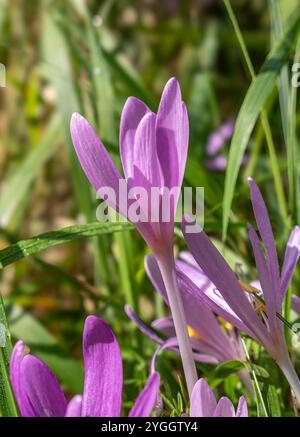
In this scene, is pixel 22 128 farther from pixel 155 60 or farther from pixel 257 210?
pixel 257 210

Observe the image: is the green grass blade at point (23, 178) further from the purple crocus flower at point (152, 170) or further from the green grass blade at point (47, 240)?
the purple crocus flower at point (152, 170)

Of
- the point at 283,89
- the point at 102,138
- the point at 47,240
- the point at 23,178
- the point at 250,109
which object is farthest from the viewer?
the point at 23,178

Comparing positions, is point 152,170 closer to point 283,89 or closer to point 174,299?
point 174,299

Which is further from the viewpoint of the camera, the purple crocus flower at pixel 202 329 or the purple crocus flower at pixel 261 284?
the purple crocus flower at pixel 202 329

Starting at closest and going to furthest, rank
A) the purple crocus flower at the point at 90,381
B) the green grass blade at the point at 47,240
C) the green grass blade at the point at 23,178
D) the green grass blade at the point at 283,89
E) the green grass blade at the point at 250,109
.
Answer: the purple crocus flower at the point at 90,381 < the green grass blade at the point at 47,240 < the green grass blade at the point at 250,109 < the green grass blade at the point at 283,89 < the green grass blade at the point at 23,178

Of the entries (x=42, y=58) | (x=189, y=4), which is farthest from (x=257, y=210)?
(x=189, y=4)

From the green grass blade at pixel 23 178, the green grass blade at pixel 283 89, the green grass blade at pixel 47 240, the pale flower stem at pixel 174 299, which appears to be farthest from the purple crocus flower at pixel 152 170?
the green grass blade at pixel 23 178
